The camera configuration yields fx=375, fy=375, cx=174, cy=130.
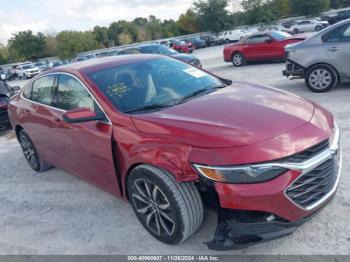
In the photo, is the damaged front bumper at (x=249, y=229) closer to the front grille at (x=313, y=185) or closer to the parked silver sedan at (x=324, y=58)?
the front grille at (x=313, y=185)

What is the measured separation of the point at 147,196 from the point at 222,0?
62320 mm

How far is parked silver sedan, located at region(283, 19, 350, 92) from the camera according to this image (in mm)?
7980

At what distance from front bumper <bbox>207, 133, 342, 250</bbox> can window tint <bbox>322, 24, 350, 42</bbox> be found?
603 centimetres

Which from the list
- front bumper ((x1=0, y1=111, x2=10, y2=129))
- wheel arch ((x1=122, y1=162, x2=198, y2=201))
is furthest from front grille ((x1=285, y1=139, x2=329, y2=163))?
front bumper ((x1=0, y1=111, x2=10, y2=129))

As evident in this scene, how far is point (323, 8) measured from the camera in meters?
56.8

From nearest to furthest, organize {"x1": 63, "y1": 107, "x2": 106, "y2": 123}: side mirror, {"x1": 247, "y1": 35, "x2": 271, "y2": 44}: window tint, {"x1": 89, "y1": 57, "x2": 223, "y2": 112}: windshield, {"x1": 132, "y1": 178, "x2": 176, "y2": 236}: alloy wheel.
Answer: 1. {"x1": 132, "y1": 178, "x2": 176, "y2": 236}: alloy wheel
2. {"x1": 63, "y1": 107, "x2": 106, "y2": 123}: side mirror
3. {"x1": 89, "y1": 57, "x2": 223, "y2": 112}: windshield
4. {"x1": 247, "y1": 35, "x2": 271, "y2": 44}: window tint

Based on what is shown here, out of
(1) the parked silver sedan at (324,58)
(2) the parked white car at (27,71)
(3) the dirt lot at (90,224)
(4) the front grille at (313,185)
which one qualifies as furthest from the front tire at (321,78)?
(2) the parked white car at (27,71)

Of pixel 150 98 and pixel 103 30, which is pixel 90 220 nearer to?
pixel 150 98

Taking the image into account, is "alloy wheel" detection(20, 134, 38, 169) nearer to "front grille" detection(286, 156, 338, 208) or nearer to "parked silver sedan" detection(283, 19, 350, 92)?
"front grille" detection(286, 156, 338, 208)

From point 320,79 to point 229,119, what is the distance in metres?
6.04

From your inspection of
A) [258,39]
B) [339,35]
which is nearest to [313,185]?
[339,35]

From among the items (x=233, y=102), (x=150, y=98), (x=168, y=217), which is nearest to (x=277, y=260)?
(x=168, y=217)

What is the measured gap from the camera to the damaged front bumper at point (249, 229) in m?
2.78

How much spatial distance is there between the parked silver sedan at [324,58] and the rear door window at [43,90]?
5.84 m
